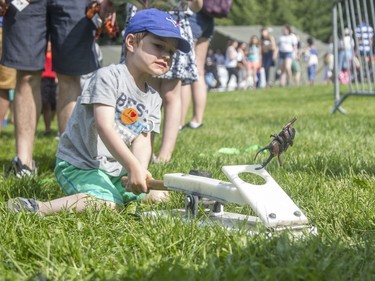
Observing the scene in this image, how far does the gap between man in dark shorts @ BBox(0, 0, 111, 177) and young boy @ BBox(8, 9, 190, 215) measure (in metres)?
0.92

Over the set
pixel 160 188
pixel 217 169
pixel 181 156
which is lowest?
pixel 181 156

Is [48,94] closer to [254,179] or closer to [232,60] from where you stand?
[254,179]

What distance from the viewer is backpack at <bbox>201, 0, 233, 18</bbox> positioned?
17.4 ft

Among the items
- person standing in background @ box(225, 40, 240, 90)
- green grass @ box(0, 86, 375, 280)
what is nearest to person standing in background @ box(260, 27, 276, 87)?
person standing in background @ box(225, 40, 240, 90)

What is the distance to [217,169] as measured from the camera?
137 inches

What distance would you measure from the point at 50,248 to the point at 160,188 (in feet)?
2.09

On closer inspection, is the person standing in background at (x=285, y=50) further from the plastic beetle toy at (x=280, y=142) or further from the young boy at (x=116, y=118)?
the plastic beetle toy at (x=280, y=142)

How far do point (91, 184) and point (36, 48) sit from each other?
1.37m

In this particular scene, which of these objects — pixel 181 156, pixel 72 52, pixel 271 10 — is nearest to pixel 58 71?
pixel 72 52

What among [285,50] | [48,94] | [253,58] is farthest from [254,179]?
→ [253,58]

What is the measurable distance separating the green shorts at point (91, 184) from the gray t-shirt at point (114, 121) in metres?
0.03

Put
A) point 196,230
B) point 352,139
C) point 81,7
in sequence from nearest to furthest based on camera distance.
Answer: point 196,230 < point 81,7 < point 352,139

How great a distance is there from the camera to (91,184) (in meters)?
3.01

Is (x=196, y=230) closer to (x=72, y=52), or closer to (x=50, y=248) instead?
(x=50, y=248)
